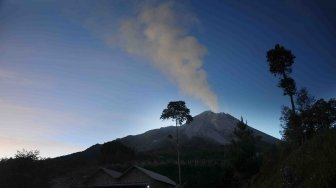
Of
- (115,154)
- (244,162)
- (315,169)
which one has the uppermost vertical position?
(115,154)

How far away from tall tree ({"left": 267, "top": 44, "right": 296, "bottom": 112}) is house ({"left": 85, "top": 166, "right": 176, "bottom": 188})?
22253 millimetres

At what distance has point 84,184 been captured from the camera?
2100 inches

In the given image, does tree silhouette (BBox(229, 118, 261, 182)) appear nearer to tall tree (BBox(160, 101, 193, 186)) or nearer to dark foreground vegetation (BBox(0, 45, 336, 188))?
dark foreground vegetation (BBox(0, 45, 336, 188))

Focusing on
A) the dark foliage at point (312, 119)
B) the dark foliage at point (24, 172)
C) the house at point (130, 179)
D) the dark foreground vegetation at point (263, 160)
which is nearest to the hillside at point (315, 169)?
the dark foreground vegetation at point (263, 160)

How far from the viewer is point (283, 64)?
44156mm

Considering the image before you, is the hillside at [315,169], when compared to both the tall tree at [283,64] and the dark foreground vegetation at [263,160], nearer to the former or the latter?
the dark foreground vegetation at [263,160]

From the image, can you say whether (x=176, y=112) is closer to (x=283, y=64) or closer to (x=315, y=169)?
(x=283, y=64)

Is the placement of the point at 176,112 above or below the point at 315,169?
above

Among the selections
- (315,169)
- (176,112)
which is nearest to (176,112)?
(176,112)

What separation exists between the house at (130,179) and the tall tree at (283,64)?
22253mm

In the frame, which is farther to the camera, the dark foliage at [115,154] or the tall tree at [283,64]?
the dark foliage at [115,154]

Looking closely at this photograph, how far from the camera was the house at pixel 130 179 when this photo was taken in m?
47.9

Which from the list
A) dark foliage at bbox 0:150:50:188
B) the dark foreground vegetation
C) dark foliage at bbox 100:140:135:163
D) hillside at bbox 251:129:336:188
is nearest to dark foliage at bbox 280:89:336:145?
the dark foreground vegetation

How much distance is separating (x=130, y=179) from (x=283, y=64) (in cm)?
2815
